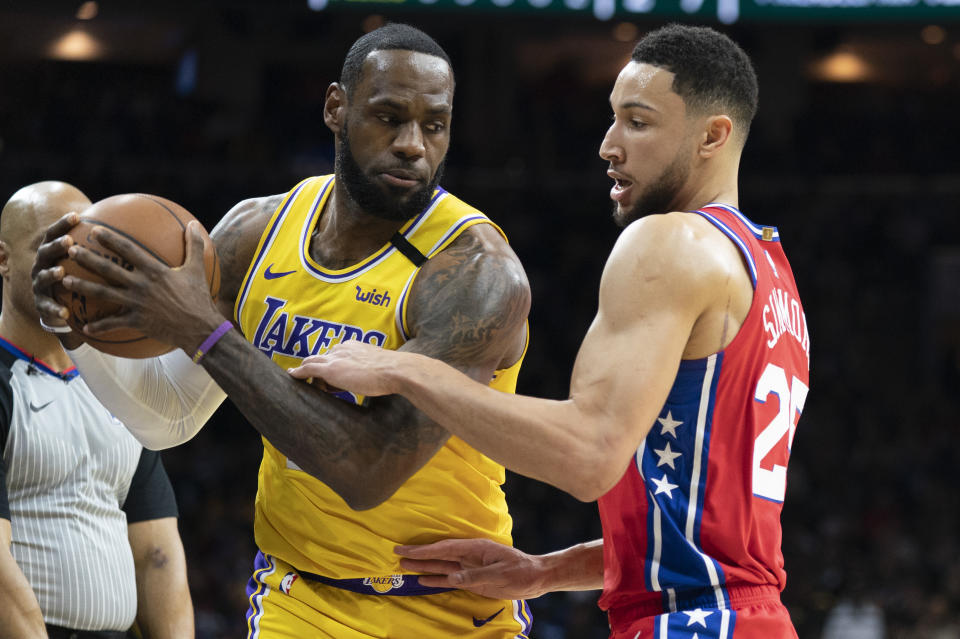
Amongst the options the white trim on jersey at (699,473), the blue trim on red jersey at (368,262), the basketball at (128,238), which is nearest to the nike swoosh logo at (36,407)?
the basketball at (128,238)

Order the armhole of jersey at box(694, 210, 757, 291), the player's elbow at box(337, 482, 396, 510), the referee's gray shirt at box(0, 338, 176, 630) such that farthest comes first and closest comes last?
the referee's gray shirt at box(0, 338, 176, 630) → the player's elbow at box(337, 482, 396, 510) → the armhole of jersey at box(694, 210, 757, 291)

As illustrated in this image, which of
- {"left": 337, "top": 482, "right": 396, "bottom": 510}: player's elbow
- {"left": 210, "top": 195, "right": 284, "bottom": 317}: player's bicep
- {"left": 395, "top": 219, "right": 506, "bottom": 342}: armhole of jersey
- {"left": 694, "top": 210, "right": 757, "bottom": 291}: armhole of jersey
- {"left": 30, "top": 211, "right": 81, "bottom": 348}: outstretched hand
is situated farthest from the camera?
{"left": 210, "top": 195, "right": 284, "bottom": 317}: player's bicep

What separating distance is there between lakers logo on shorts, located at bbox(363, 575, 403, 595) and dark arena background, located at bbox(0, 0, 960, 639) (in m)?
9.18

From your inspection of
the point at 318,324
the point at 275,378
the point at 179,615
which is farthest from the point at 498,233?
the point at 179,615

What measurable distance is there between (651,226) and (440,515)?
3.94ft

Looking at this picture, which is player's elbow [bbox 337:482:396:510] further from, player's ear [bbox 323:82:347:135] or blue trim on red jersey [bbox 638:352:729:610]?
player's ear [bbox 323:82:347:135]

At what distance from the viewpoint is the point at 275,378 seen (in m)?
2.83

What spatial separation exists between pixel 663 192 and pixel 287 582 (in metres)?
1.61

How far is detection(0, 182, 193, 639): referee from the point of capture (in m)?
3.72

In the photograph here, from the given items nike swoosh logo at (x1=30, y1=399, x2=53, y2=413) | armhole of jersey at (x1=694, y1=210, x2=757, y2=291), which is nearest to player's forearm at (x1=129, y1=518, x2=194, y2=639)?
nike swoosh logo at (x1=30, y1=399, x2=53, y2=413)

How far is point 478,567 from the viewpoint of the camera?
3322 mm

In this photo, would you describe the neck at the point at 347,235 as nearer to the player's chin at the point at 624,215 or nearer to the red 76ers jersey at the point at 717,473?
the player's chin at the point at 624,215

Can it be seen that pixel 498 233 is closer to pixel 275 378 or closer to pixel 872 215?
pixel 275 378

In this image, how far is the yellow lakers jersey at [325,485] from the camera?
322 centimetres
